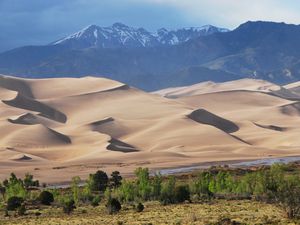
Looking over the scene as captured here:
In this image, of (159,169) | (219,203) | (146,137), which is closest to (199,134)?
(146,137)

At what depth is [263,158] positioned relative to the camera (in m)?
143

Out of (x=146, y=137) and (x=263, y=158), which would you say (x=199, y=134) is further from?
(x=263, y=158)

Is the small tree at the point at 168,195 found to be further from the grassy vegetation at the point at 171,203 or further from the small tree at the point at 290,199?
the small tree at the point at 290,199

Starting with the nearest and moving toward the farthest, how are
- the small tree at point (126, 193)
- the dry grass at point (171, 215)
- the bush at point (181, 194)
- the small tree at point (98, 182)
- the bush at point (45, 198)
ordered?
the dry grass at point (171, 215) → the bush at point (181, 194) → the bush at point (45, 198) → the small tree at point (126, 193) → the small tree at point (98, 182)

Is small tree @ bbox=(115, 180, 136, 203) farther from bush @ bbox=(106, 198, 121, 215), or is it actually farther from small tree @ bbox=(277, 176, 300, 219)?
small tree @ bbox=(277, 176, 300, 219)

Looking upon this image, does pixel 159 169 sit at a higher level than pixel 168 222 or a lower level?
higher

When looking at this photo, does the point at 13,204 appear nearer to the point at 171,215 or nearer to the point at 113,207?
the point at 113,207

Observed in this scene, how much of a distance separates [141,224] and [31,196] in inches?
1242

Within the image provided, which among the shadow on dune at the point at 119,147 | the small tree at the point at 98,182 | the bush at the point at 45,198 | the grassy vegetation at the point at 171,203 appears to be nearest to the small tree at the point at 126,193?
the grassy vegetation at the point at 171,203

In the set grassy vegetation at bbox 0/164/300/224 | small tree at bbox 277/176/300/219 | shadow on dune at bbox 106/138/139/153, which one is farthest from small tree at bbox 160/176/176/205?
shadow on dune at bbox 106/138/139/153

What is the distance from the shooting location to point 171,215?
52.4 m

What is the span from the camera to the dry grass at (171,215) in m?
47.7

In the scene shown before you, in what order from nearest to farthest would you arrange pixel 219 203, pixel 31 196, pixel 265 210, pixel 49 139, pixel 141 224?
1. pixel 141 224
2. pixel 265 210
3. pixel 219 203
4. pixel 31 196
5. pixel 49 139

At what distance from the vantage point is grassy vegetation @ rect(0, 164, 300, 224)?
49.7 m
